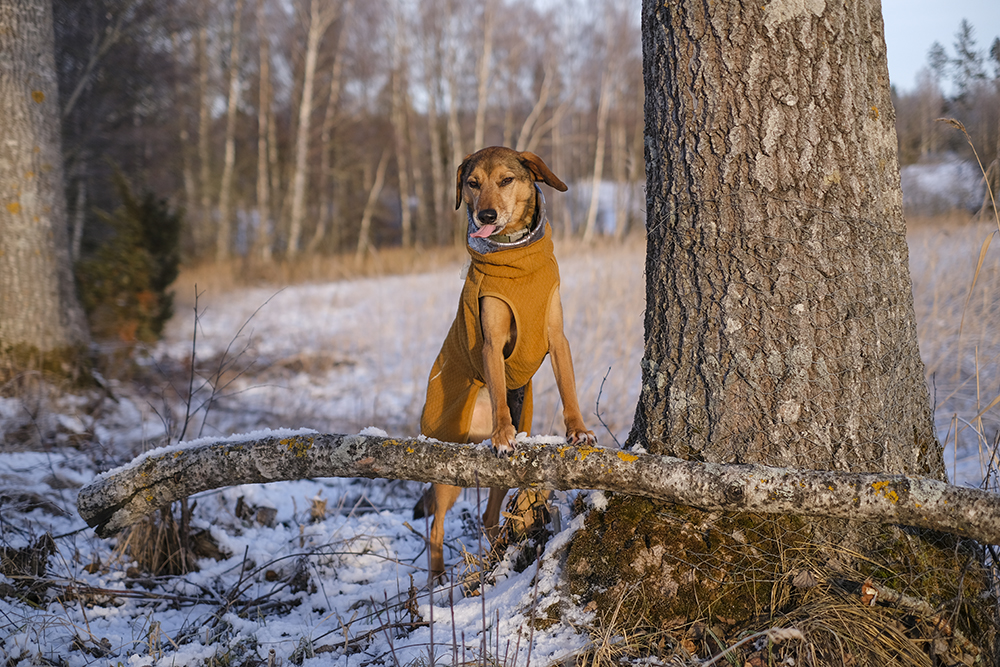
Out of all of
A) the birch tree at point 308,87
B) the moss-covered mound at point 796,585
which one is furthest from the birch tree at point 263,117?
the moss-covered mound at point 796,585

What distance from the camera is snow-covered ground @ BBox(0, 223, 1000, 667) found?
185 cm

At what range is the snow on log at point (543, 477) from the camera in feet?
5.04

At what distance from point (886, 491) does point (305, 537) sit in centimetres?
229

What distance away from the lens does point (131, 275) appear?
7023mm

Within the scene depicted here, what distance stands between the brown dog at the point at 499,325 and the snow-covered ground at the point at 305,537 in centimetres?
40

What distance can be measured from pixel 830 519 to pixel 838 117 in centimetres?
119

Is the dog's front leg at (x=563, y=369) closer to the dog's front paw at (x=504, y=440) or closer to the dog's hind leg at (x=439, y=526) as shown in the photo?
the dog's front paw at (x=504, y=440)

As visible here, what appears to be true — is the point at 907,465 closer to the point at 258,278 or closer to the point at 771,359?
the point at 771,359

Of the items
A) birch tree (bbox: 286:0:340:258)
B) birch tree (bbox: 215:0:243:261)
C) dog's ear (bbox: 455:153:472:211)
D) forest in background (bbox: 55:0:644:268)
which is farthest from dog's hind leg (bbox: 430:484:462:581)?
birch tree (bbox: 215:0:243:261)

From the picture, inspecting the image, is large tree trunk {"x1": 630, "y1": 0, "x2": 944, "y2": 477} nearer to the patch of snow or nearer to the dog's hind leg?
the dog's hind leg

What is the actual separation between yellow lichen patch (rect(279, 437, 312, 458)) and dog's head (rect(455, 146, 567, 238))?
107 cm

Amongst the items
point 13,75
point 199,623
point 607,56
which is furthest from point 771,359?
point 607,56

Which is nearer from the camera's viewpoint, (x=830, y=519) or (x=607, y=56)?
(x=830, y=519)

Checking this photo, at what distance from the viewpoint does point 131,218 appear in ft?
23.7
